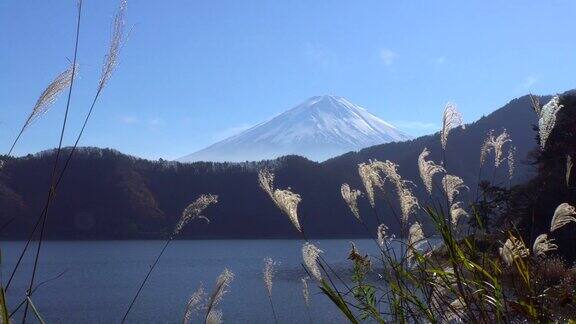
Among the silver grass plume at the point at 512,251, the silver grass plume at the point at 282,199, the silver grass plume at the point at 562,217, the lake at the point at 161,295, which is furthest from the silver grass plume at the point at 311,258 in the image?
the lake at the point at 161,295

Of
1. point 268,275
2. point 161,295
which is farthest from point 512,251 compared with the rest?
point 161,295

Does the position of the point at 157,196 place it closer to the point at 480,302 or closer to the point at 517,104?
the point at 517,104

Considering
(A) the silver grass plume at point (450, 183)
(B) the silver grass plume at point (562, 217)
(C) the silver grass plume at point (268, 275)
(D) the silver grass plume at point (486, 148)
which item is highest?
(D) the silver grass plume at point (486, 148)

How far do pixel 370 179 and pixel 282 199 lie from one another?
0.36 metres

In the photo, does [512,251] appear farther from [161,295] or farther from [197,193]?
[197,193]

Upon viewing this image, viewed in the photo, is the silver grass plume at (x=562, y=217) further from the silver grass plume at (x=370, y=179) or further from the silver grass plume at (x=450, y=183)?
the silver grass plume at (x=370, y=179)

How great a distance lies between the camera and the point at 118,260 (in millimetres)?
44969

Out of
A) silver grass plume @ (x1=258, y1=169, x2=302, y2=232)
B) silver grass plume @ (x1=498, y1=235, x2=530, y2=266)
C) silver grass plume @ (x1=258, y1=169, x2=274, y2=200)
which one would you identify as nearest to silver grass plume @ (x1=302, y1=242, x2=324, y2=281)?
silver grass plume @ (x1=258, y1=169, x2=302, y2=232)

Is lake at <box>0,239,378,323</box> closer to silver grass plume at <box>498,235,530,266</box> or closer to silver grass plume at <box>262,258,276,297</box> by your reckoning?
silver grass plume at <box>262,258,276,297</box>

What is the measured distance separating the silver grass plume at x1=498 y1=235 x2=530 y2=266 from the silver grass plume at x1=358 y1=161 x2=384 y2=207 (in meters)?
0.49

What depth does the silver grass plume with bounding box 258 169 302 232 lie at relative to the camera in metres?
2.00

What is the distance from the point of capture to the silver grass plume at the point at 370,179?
2219mm

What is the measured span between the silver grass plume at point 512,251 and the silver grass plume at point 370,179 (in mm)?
490

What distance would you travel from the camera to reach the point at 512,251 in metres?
1.79
